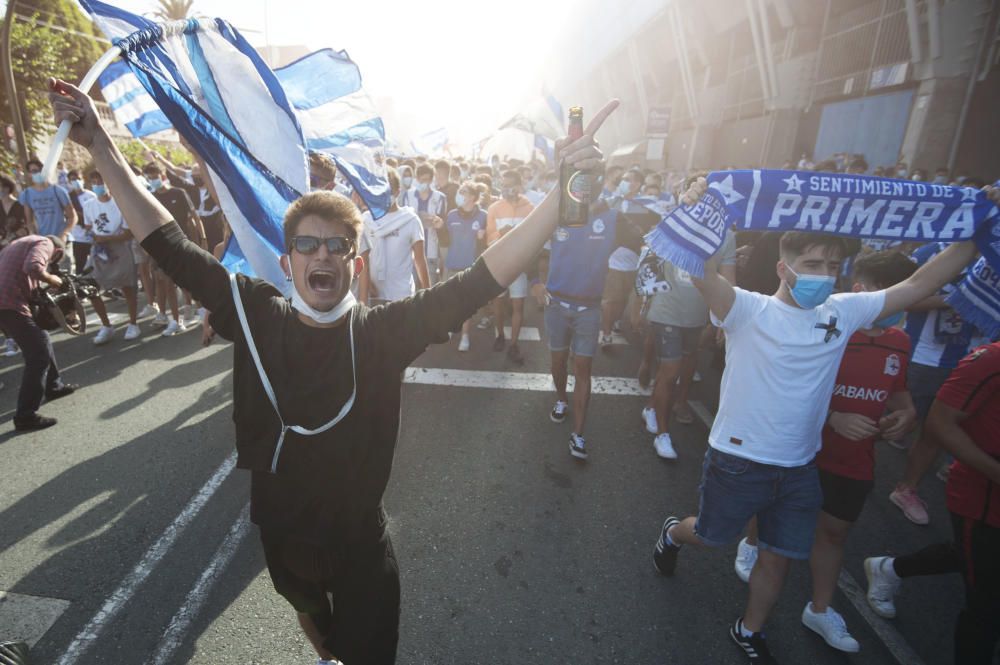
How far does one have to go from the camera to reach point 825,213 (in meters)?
2.37

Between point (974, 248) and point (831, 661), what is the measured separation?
90.0 inches

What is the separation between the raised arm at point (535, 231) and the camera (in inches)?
68.6

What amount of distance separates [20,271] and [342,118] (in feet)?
11.2

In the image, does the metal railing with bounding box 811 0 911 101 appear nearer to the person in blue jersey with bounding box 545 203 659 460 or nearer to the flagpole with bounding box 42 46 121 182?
the person in blue jersey with bounding box 545 203 659 460

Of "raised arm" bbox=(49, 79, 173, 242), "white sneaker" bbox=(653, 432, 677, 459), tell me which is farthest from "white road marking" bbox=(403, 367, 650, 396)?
"raised arm" bbox=(49, 79, 173, 242)

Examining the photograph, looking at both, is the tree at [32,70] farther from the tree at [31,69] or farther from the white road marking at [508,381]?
the white road marking at [508,381]

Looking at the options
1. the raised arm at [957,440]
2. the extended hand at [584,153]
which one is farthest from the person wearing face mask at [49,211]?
the raised arm at [957,440]

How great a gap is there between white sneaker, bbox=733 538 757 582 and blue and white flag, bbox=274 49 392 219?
4063 mm

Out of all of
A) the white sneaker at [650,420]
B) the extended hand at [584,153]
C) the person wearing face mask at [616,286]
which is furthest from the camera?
the person wearing face mask at [616,286]

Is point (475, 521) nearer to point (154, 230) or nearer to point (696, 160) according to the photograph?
point (154, 230)

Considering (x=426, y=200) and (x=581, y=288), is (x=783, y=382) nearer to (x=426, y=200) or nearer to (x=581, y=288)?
(x=581, y=288)

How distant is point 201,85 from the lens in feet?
8.49

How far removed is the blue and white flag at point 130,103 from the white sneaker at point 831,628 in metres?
5.90

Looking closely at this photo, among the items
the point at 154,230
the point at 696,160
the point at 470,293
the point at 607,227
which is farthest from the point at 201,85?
the point at 696,160
